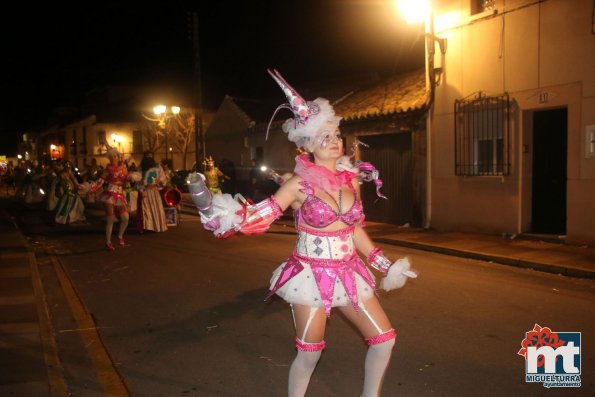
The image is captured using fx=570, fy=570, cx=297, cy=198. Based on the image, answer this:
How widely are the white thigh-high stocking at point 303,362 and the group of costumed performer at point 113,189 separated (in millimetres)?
8292

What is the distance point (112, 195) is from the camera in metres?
10.9

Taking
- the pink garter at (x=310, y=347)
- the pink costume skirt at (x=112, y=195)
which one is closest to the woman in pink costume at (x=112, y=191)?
the pink costume skirt at (x=112, y=195)

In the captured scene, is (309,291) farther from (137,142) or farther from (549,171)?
(137,142)

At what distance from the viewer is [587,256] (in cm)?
940

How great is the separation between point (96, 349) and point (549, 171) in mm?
9732

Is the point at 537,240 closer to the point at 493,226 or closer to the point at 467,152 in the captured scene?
the point at 493,226

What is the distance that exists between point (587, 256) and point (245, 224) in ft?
25.9

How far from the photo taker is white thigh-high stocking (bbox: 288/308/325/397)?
3.35 metres

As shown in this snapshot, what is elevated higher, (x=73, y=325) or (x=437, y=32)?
(x=437, y=32)

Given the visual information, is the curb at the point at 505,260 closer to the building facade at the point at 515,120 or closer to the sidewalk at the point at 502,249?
the sidewalk at the point at 502,249

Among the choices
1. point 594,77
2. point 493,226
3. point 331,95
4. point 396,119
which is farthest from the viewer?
point 331,95

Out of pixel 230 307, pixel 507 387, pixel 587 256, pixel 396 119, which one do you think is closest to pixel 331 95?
pixel 396 119

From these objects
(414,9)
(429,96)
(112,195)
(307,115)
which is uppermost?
(414,9)

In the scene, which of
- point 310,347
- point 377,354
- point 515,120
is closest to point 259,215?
point 310,347
